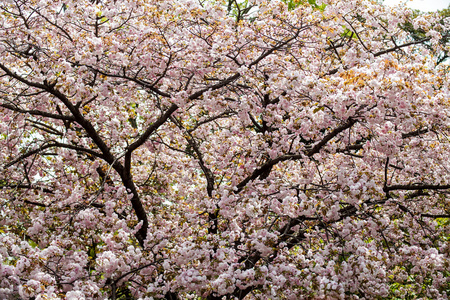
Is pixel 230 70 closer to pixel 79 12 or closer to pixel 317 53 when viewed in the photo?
pixel 317 53

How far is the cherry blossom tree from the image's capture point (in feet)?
14.7

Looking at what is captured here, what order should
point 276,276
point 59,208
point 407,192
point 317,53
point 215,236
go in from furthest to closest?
point 317,53, point 407,192, point 59,208, point 215,236, point 276,276

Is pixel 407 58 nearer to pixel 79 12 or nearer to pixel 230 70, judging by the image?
pixel 230 70

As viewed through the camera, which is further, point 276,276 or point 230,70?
point 230,70

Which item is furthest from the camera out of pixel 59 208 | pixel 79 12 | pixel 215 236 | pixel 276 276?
pixel 79 12

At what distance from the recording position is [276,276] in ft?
15.0

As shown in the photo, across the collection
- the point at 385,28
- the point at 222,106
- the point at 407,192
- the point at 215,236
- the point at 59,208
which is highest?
the point at 385,28

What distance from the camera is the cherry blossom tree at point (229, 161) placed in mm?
4480

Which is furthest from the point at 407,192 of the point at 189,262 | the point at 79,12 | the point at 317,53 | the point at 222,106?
the point at 79,12

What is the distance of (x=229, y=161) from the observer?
6.70 m

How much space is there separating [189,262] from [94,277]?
1059 millimetres

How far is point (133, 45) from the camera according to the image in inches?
247

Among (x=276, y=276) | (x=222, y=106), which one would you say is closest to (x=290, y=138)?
(x=222, y=106)

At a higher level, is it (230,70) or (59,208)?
→ (230,70)
